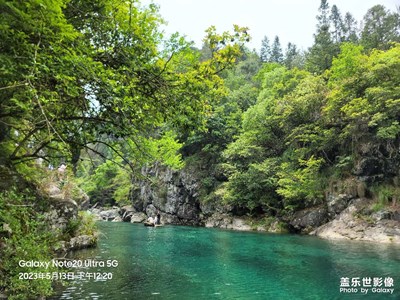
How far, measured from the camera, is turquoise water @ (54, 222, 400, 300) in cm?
880

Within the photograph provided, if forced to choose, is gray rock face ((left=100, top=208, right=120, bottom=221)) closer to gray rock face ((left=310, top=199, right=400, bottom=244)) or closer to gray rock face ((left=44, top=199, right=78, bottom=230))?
gray rock face ((left=310, top=199, right=400, bottom=244))

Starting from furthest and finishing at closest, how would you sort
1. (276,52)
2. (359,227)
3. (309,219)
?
(276,52), (309,219), (359,227)

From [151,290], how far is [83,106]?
607cm

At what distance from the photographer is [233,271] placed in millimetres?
11805

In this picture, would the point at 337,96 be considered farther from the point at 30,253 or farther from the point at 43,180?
the point at 30,253

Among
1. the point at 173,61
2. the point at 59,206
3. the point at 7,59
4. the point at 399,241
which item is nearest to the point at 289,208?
the point at 399,241

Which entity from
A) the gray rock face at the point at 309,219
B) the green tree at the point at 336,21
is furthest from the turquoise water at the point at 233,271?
the green tree at the point at 336,21

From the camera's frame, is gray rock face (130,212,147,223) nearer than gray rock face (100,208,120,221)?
Yes

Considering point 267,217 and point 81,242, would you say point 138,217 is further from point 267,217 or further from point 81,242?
point 81,242

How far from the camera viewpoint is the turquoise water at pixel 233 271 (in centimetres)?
880

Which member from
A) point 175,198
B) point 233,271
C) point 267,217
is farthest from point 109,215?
point 233,271

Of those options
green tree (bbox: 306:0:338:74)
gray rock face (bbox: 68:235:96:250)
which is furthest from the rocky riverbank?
green tree (bbox: 306:0:338:74)

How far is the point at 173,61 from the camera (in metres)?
6.16

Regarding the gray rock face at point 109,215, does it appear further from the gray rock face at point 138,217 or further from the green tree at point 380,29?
the green tree at point 380,29
